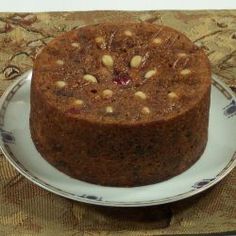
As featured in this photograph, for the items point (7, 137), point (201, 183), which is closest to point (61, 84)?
point (7, 137)

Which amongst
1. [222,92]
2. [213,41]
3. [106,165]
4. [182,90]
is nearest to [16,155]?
Answer: [106,165]

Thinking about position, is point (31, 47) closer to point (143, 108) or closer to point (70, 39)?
point (70, 39)

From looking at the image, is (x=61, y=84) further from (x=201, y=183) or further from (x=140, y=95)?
(x=201, y=183)

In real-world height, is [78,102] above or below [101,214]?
above

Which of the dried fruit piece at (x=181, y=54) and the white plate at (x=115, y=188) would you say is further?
the dried fruit piece at (x=181, y=54)

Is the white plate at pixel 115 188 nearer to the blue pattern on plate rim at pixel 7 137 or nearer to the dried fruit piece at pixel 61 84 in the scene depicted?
the blue pattern on plate rim at pixel 7 137

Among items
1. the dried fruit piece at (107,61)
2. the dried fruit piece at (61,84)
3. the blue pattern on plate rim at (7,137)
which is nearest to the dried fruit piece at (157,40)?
the dried fruit piece at (107,61)
